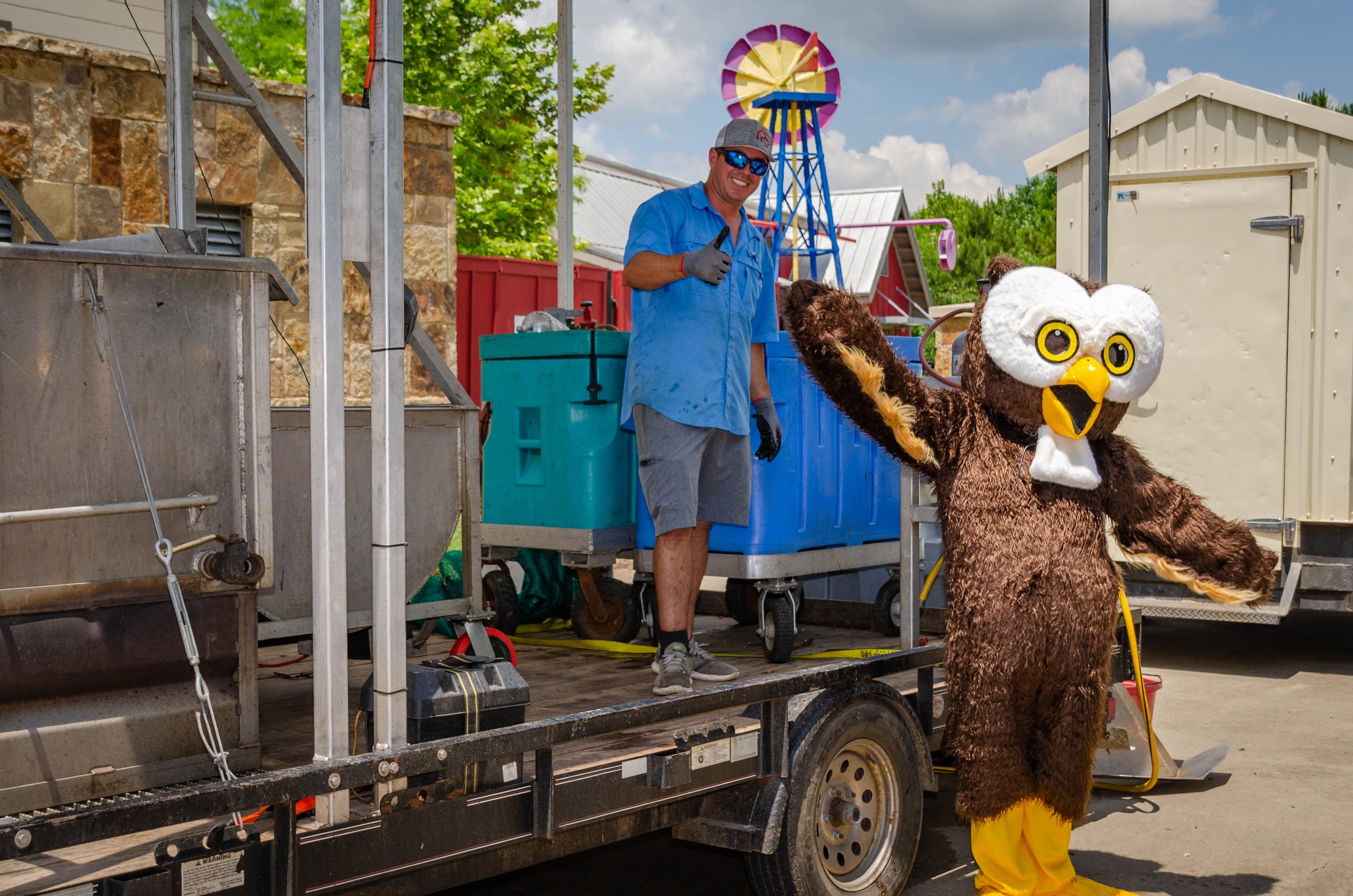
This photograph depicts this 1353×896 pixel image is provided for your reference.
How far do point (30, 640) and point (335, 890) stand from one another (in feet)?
2.62

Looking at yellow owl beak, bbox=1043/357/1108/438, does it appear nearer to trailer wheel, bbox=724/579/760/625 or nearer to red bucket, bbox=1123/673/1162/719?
red bucket, bbox=1123/673/1162/719

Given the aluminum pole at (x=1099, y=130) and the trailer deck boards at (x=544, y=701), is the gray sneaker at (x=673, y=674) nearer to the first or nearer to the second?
the trailer deck boards at (x=544, y=701)

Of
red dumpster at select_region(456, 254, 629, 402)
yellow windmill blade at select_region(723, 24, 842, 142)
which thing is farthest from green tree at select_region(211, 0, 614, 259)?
yellow windmill blade at select_region(723, 24, 842, 142)

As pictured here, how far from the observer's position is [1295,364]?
7.62 meters

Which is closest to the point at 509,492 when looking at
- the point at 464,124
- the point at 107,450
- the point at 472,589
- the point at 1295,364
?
the point at 472,589

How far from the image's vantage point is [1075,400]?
3.76m

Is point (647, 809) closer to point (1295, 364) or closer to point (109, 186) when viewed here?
point (1295, 364)

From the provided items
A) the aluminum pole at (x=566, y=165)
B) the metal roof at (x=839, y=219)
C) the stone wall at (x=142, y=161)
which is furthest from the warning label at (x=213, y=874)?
the metal roof at (x=839, y=219)

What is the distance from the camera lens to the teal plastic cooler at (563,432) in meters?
5.04

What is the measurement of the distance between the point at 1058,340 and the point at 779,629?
152 cm

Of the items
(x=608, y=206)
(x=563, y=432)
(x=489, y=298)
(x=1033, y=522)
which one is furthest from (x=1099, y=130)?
(x=608, y=206)

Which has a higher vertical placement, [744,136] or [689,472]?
[744,136]

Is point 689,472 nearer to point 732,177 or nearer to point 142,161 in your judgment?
point 732,177

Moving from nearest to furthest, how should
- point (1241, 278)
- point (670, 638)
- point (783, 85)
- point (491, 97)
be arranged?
1. point (670, 638)
2. point (1241, 278)
3. point (783, 85)
4. point (491, 97)
